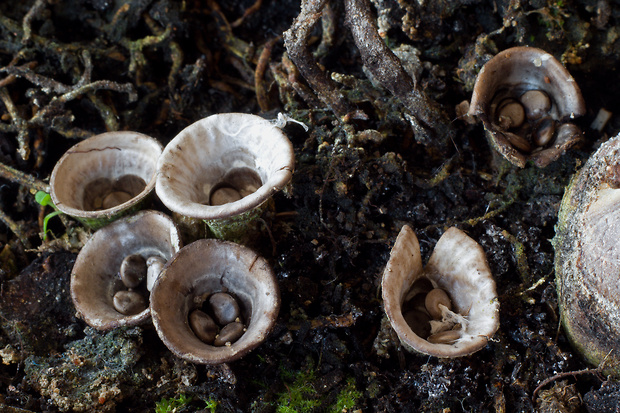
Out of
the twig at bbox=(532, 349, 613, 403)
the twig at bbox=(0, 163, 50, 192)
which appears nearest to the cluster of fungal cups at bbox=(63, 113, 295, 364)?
the twig at bbox=(0, 163, 50, 192)

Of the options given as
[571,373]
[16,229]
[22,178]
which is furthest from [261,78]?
[571,373]

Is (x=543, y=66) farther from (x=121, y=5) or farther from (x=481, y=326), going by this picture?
(x=121, y=5)

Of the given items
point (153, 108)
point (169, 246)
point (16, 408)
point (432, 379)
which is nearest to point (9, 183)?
point (153, 108)

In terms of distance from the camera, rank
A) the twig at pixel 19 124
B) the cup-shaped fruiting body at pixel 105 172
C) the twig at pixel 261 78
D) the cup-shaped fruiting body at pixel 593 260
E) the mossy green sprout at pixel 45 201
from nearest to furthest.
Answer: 1. the cup-shaped fruiting body at pixel 593 260
2. the cup-shaped fruiting body at pixel 105 172
3. the mossy green sprout at pixel 45 201
4. the twig at pixel 19 124
5. the twig at pixel 261 78

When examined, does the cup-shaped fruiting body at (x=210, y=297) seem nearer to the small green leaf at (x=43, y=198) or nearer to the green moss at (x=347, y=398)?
the green moss at (x=347, y=398)

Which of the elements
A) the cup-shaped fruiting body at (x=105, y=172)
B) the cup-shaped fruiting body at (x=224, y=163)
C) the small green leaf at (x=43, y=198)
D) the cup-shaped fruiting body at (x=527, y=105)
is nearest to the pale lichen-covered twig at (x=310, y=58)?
the cup-shaped fruiting body at (x=224, y=163)

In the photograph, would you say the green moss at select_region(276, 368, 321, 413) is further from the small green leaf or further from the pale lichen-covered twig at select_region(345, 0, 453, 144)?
the small green leaf
